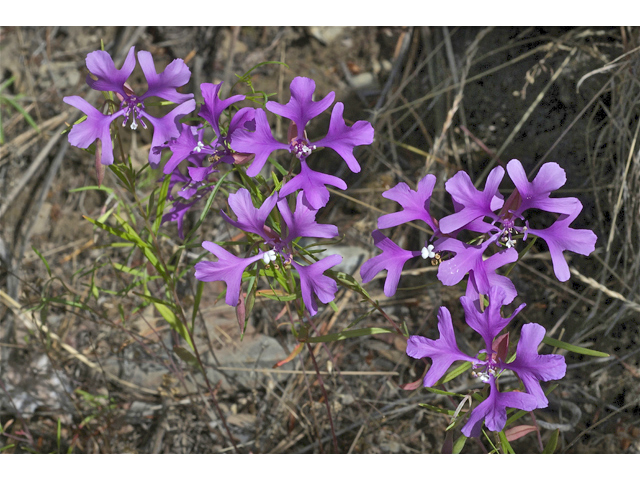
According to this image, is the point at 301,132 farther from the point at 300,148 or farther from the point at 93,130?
the point at 93,130

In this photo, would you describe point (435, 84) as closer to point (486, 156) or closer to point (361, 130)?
point (486, 156)

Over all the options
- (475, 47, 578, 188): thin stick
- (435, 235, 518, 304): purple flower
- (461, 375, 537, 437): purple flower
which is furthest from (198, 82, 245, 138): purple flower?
(475, 47, 578, 188): thin stick

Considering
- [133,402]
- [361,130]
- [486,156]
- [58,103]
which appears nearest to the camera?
[361,130]

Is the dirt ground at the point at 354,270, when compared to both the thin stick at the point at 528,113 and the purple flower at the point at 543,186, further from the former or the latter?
the purple flower at the point at 543,186

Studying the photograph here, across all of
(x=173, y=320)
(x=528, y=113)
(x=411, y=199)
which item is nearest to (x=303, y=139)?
(x=411, y=199)

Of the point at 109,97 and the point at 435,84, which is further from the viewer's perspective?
the point at 435,84

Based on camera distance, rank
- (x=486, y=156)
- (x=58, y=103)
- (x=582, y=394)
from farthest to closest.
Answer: (x=58, y=103) → (x=486, y=156) → (x=582, y=394)

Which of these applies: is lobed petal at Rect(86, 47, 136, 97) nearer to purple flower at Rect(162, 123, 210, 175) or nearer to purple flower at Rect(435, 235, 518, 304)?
purple flower at Rect(162, 123, 210, 175)

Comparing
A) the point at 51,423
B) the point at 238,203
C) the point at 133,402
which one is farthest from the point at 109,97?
the point at 51,423
